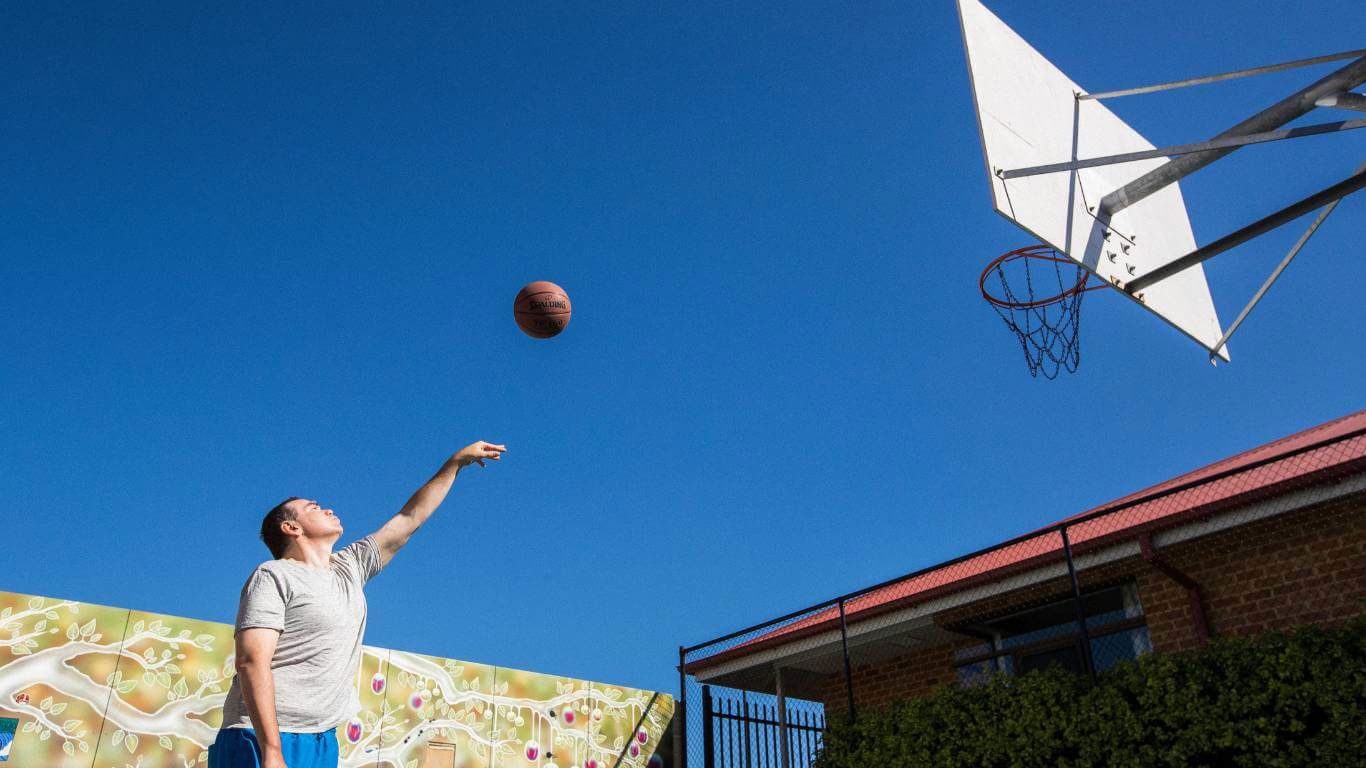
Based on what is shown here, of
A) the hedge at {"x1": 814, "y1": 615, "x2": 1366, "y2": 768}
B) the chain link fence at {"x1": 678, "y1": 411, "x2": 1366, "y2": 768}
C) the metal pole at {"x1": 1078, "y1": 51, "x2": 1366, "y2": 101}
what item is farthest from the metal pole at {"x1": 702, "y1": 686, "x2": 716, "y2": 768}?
the metal pole at {"x1": 1078, "y1": 51, "x2": 1366, "y2": 101}

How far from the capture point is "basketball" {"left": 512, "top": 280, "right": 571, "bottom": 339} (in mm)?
7062

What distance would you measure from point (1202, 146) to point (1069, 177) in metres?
0.93

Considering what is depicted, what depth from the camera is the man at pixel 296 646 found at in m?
2.49

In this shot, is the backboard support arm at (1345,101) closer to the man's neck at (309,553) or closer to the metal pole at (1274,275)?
the metal pole at (1274,275)

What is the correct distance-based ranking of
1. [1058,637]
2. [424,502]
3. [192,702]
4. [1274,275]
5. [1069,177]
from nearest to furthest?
1. [424,502]
2. [1069,177]
3. [1274,275]
4. [192,702]
5. [1058,637]

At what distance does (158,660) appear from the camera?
7.95 meters

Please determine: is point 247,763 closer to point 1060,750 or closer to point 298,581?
point 298,581

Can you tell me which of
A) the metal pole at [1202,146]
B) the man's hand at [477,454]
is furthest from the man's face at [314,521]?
the metal pole at [1202,146]

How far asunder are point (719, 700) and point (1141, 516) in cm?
493

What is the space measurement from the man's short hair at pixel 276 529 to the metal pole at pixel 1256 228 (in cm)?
565

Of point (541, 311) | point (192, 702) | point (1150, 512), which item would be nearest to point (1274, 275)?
point (1150, 512)

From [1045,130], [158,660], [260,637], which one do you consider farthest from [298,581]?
[158,660]

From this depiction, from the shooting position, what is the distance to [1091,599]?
368 inches

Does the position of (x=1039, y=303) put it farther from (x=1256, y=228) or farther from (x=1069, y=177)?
(x=1256, y=228)
